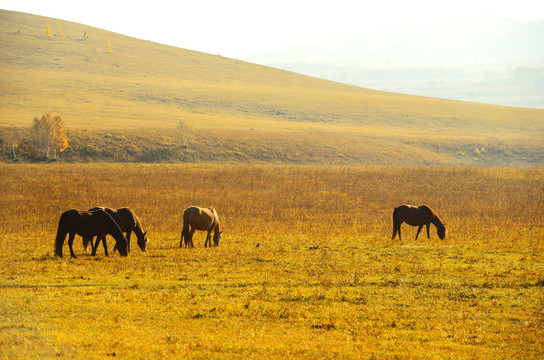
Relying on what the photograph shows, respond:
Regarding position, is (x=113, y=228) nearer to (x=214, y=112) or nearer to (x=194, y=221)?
(x=194, y=221)

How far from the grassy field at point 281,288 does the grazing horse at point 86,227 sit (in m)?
0.67

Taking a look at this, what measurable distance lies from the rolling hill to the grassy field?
44.4m

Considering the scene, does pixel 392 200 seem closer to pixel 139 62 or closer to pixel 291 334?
pixel 291 334

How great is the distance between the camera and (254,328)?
40.5 ft

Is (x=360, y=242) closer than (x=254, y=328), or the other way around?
(x=254, y=328)

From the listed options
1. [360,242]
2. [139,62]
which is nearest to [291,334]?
[360,242]

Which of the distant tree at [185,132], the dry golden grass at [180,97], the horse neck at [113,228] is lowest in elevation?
the horse neck at [113,228]

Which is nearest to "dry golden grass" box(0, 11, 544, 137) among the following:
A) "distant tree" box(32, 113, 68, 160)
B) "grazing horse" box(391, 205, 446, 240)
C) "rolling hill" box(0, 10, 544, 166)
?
"rolling hill" box(0, 10, 544, 166)

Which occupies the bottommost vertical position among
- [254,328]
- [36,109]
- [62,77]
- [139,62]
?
[254,328]

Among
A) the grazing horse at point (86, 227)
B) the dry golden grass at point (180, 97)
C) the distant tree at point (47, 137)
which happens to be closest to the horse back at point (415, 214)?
the grazing horse at point (86, 227)

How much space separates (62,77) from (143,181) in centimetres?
8951

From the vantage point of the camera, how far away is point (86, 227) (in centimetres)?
2080

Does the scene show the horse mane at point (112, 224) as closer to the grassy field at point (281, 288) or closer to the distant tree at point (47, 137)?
the grassy field at point (281, 288)

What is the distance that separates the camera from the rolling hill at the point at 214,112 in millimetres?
82062
